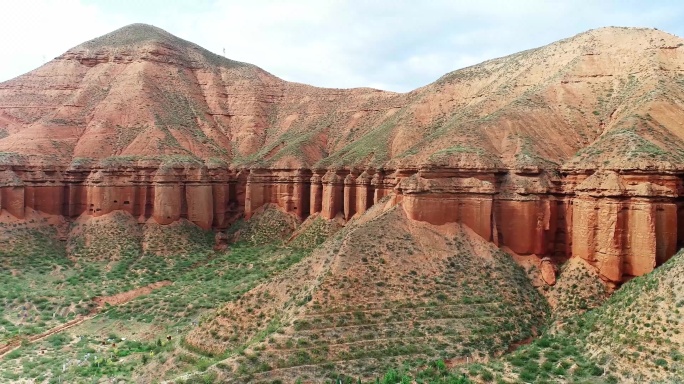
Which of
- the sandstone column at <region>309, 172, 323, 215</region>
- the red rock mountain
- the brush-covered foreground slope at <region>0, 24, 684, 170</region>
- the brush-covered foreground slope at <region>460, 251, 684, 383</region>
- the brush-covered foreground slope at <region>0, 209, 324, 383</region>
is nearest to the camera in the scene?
the brush-covered foreground slope at <region>460, 251, 684, 383</region>

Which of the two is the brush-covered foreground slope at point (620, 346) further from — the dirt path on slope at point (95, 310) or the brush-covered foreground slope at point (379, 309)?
the dirt path on slope at point (95, 310)

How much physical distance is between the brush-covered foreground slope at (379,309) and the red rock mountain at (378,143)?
2509 mm

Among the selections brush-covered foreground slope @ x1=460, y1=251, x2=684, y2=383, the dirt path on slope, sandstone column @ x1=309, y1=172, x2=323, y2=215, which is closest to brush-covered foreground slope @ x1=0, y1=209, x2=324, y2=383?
the dirt path on slope

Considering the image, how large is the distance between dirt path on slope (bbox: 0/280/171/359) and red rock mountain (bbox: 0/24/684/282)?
1109 cm

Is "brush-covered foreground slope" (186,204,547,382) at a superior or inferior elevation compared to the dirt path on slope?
superior

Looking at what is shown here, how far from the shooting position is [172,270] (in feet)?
146

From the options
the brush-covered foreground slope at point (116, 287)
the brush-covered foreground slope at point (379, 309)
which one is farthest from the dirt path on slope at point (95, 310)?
the brush-covered foreground slope at point (379, 309)

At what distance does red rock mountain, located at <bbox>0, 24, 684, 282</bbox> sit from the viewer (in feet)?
98.3

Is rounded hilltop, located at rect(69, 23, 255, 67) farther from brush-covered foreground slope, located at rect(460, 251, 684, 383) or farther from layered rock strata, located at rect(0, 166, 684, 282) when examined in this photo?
brush-covered foreground slope, located at rect(460, 251, 684, 383)

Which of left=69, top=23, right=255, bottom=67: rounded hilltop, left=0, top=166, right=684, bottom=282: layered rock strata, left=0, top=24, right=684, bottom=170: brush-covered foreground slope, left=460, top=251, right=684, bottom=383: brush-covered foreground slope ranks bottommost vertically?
left=460, top=251, right=684, bottom=383: brush-covered foreground slope

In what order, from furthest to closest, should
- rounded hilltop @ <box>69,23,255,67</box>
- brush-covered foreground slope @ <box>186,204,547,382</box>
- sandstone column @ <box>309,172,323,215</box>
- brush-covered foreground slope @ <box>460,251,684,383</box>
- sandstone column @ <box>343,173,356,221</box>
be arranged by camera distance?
rounded hilltop @ <box>69,23,255,67</box>, sandstone column @ <box>309,172,323,215</box>, sandstone column @ <box>343,173,356,221</box>, brush-covered foreground slope @ <box>186,204,547,382</box>, brush-covered foreground slope @ <box>460,251,684,383</box>

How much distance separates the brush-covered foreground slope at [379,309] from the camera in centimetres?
2223

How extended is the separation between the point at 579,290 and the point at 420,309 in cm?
967

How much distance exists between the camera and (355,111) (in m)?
66.3
